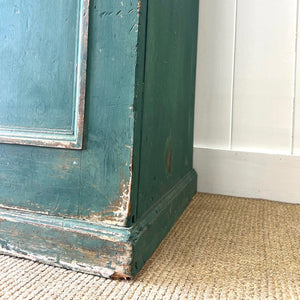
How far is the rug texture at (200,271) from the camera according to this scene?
21.4 inches

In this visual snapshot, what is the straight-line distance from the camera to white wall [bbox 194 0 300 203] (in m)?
1.16

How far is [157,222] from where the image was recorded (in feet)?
2.40

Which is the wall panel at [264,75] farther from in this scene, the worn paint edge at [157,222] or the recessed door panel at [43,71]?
the recessed door panel at [43,71]

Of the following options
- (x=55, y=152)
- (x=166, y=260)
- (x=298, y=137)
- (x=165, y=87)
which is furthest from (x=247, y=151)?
(x=55, y=152)

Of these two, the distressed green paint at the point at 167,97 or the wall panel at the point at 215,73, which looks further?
the wall panel at the point at 215,73

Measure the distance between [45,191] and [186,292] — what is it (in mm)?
319

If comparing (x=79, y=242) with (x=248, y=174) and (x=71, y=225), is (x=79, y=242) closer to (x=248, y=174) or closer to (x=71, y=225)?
(x=71, y=225)

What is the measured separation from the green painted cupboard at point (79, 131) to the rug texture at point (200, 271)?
31mm

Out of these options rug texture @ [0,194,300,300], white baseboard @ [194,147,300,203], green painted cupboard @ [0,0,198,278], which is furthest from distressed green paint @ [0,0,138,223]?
white baseboard @ [194,147,300,203]

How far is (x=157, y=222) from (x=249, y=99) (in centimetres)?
67

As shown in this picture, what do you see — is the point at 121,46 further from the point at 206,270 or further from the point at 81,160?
the point at 206,270

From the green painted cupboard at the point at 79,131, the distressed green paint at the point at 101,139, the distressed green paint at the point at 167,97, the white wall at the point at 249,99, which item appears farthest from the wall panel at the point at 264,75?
the distressed green paint at the point at 101,139

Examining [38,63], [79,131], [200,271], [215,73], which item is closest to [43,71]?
[38,63]

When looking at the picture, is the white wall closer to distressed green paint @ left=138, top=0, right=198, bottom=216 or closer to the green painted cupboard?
distressed green paint @ left=138, top=0, right=198, bottom=216
